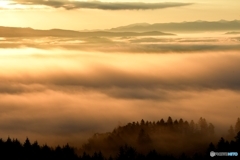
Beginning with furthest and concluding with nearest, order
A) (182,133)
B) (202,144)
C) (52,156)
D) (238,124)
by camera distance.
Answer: (238,124) < (182,133) < (202,144) < (52,156)

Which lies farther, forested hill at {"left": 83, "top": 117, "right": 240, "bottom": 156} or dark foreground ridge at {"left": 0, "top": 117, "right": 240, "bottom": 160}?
forested hill at {"left": 83, "top": 117, "right": 240, "bottom": 156}

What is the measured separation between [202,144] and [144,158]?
43.9 meters

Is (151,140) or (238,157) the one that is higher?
(238,157)

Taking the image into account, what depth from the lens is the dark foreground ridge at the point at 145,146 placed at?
103m

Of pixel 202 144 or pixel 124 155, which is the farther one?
pixel 202 144

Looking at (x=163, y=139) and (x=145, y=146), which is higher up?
(x=163, y=139)

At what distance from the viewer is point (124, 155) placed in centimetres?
10794

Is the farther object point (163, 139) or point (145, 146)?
point (145, 146)

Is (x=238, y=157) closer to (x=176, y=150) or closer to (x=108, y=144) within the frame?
(x=176, y=150)

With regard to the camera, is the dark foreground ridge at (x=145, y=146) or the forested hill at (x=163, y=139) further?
the forested hill at (x=163, y=139)

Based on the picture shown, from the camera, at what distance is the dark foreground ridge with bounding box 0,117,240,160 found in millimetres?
102938

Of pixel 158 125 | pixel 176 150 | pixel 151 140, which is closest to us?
pixel 176 150

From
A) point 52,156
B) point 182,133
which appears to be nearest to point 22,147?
point 52,156

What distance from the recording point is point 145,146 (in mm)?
154625
